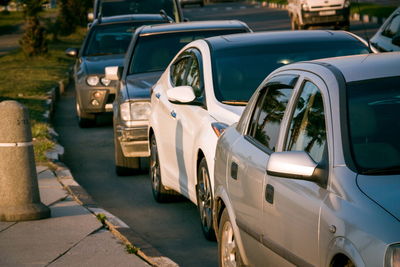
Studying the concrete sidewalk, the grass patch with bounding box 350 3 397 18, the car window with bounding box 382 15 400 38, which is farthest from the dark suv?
the grass patch with bounding box 350 3 397 18

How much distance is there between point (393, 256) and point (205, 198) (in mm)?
4594

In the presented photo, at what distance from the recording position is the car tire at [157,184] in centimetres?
1072

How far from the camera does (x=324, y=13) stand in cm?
3669

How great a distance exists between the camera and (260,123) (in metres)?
6.57

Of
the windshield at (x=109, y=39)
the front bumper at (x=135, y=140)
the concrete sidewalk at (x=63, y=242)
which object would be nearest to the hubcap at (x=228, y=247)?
the concrete sidewalk at (x=63, y=242)

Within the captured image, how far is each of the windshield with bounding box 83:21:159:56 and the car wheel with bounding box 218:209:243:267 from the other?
36.6 feet

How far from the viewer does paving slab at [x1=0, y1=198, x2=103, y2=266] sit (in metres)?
8.01

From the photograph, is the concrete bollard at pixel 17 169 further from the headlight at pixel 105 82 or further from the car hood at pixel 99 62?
the car hood at pixel 99 62

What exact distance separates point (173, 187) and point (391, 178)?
5.40m

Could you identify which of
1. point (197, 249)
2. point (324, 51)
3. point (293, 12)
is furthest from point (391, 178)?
point (293, 12)

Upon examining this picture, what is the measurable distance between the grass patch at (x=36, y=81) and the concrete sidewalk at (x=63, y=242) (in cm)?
352

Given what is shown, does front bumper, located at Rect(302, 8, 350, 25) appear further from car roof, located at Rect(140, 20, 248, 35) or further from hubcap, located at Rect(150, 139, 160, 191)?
hubcap, located at Rect(150, 139, 160, 191)

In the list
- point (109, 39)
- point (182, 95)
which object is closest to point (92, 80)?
point (109, 39)

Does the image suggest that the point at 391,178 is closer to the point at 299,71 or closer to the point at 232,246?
the point at 299,71
